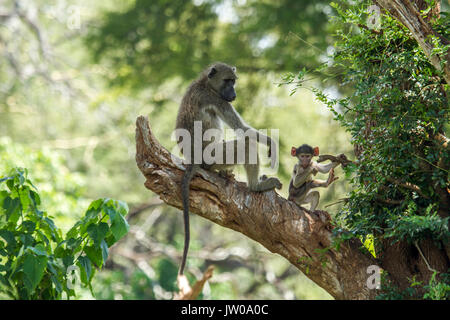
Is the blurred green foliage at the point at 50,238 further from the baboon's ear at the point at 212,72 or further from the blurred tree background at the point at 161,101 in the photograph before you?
the blurred tree background at the point at 161,101

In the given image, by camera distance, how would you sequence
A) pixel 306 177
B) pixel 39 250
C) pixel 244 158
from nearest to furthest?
pixel 39 250, pixel 244 158, pixel 306 177

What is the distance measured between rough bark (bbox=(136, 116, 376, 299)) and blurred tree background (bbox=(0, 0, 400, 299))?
395 centimetres

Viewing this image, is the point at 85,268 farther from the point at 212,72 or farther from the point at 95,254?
the point at 212,72

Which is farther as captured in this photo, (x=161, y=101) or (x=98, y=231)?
(x=161, y=101)

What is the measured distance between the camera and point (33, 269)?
4012 mm

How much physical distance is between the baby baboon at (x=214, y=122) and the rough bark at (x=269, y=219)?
0.14 meters

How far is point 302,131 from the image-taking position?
14.5 meters

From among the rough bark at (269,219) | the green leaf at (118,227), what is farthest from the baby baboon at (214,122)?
the green leaf at (118,227)

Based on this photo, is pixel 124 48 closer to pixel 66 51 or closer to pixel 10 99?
pixel 10 99

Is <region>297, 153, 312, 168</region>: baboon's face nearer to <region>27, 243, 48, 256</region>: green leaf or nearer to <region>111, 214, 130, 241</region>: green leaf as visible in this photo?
<region>111, 214, 130, 241</region>: green leaf

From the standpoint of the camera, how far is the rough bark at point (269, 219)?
4.57 metres

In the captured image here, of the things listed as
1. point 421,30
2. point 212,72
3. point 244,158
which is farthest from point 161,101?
point 421,30

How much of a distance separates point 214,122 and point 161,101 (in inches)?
355

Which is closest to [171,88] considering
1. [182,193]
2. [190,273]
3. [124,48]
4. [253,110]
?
[124,48]
